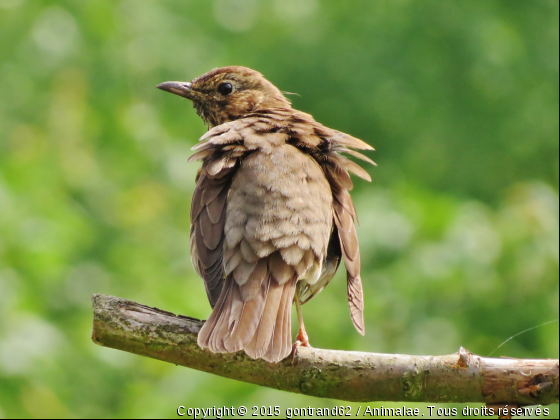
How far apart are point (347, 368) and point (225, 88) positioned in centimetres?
291

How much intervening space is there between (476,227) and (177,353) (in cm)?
341

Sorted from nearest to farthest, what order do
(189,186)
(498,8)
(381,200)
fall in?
(381,200) → (189,186) → (498,8)

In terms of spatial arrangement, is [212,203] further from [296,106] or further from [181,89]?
[296,106]

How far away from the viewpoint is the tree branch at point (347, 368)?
10.9ft

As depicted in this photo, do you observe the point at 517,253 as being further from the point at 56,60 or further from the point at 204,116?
the point at 56,60

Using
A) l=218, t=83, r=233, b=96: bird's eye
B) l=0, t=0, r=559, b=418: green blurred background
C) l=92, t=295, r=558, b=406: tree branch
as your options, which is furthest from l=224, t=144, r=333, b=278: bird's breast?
l=218, t=83, r=233, b=96: bird's eye

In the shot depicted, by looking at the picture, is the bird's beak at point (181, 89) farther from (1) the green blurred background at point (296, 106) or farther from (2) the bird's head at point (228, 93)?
(1) the green blurred background at point (296, 106)

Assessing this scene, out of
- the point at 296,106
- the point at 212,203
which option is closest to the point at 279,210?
the point at 212,203

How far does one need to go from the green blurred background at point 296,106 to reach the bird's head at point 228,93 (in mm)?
1427

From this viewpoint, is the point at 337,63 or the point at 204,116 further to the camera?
the point at 337,63

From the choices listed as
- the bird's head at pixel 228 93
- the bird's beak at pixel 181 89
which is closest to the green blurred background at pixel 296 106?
the bird's head at pixel 228 93

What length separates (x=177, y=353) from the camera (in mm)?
3781

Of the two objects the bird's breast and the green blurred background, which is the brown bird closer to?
the bird's breast

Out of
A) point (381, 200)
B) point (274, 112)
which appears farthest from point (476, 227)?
point (274, 112)
